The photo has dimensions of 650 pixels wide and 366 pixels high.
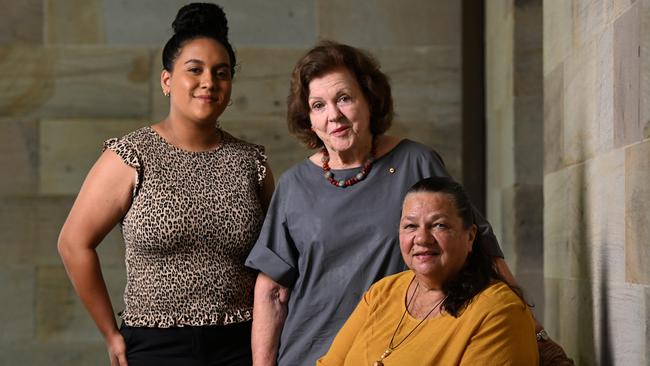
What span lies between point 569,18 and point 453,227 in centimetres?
102

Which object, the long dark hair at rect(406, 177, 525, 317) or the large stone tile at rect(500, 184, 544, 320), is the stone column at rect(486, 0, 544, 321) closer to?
the large stone tile at rect(500, 184, 544, 320)

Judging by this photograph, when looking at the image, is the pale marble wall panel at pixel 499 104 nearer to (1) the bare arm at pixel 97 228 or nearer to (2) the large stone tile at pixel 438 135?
(2) the large stone tile at pixel 438 135

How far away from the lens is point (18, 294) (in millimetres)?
6164

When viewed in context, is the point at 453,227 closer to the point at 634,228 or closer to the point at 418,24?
the point at 634,228

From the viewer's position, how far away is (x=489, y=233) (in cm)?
294

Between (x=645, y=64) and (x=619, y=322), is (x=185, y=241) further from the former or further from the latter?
(x=645, y=64)

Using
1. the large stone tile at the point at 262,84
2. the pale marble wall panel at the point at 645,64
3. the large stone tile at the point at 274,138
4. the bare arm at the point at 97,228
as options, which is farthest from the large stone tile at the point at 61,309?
the pale marble wall panel at the point at 645,64

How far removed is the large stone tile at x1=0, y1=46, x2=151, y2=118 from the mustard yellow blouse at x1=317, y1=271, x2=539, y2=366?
11.6ft

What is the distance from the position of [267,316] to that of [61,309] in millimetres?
3139

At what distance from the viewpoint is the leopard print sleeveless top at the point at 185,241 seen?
3381 millimetres

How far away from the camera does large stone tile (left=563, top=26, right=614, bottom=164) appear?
9.52 ft

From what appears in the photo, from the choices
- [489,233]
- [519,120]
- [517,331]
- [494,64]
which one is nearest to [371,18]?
[494,64]

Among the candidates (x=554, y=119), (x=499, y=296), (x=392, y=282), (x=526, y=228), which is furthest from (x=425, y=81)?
(x=499, y=296)

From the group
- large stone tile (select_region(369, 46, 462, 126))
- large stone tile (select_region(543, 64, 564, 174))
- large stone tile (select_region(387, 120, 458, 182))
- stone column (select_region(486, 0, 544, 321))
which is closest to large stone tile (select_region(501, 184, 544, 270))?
stone column (select_region(486, 0, 544, 321))
